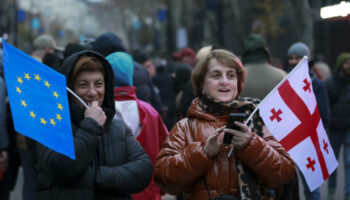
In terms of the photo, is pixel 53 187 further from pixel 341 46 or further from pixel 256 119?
pixel 341 46

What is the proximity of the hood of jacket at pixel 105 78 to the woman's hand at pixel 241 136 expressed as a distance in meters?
0.84

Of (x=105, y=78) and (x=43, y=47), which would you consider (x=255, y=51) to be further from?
(x=43, y=47)

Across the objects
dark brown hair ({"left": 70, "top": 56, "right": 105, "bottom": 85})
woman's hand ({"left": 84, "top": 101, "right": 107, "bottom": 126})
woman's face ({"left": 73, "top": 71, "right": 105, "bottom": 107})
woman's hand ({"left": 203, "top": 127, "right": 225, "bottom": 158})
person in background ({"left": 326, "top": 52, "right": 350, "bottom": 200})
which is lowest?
person in background ({"left": 326, "top": 52, "right": 350, "bottom": 200})

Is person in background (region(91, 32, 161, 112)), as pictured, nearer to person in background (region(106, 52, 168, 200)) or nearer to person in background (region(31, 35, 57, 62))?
person in background (region(106, 52, 168, 200))

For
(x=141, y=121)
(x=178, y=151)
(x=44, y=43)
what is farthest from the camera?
(x=44, y=43)

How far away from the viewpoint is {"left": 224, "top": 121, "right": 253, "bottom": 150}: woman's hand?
11.9ft

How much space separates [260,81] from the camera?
6.25 meters

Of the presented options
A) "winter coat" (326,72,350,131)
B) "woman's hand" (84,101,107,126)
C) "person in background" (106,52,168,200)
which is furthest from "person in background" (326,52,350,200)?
"woman's hand" (84,101,107,126)

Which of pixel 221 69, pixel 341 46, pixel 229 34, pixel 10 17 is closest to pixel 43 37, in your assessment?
pixel 221 69

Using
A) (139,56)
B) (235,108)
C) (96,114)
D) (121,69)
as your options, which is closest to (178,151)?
(235,108)

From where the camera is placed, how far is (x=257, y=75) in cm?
630

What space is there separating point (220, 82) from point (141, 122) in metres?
1.27

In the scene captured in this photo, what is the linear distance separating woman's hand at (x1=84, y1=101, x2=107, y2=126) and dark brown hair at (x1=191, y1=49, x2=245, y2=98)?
715 mm

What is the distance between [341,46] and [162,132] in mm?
26216
